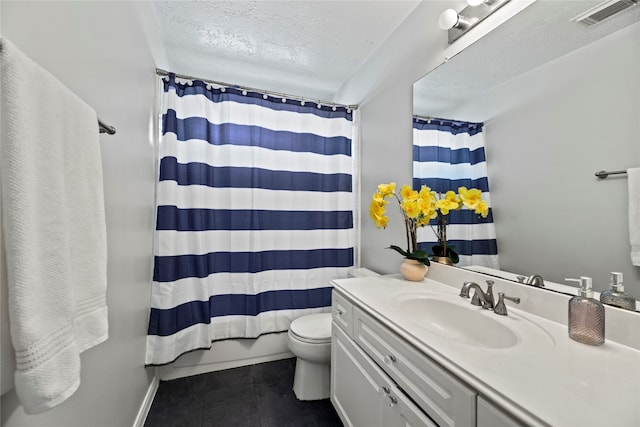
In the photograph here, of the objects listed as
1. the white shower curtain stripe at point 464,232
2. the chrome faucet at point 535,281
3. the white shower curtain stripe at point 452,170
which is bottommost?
the chrome faucet at point 535,281

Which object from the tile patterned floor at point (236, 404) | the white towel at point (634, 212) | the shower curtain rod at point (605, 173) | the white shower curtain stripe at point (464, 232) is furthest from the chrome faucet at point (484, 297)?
the tile patterned floor at point (236, 404)

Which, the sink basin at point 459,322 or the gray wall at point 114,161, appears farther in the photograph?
the sink basin at point 459,322

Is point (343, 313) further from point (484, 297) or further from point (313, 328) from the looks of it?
point (484, 297)

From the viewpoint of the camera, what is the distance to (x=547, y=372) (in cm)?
59

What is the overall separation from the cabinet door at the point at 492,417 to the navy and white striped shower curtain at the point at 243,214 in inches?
61.0

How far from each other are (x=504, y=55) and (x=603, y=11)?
1.03ft

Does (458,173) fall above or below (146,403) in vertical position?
above

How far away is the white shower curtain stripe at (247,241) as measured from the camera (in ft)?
5.44

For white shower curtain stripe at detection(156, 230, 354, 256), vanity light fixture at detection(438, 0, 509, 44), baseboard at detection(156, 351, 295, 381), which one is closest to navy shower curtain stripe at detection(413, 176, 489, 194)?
vanity light fixture at detection(438, 0, 509, 44)

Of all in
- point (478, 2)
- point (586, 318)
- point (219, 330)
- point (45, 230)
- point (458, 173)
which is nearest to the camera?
point (45, 230)

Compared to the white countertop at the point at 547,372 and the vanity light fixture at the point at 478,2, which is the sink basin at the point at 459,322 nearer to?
the white countertop at the point at 547,372

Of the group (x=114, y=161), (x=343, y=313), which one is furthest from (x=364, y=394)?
(x=114, y=161)

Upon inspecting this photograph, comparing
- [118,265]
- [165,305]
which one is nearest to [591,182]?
[118,265]

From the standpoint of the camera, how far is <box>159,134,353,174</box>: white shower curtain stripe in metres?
1.73
